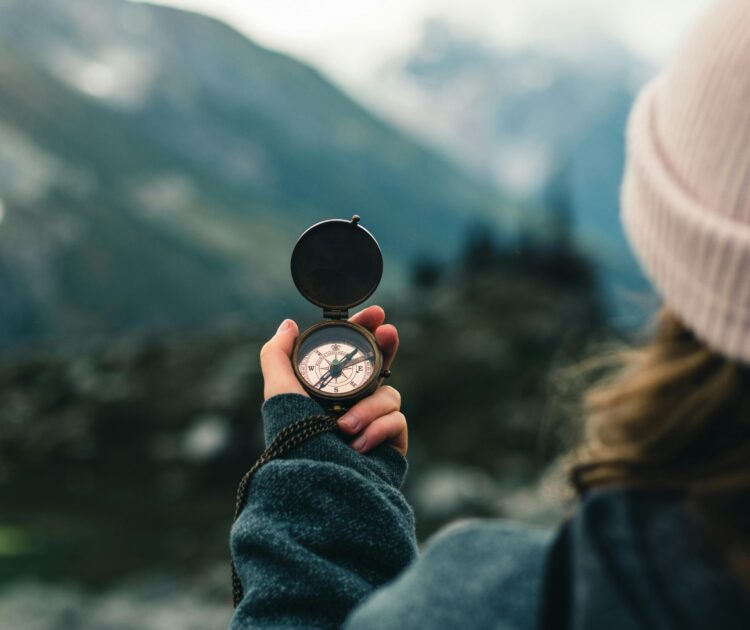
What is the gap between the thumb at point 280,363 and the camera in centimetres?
180

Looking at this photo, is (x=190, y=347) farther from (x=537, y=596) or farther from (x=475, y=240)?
(x=537, y=596)

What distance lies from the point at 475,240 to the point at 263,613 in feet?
107

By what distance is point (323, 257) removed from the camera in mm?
2062

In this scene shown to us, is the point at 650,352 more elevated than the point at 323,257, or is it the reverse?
the point at 650,352

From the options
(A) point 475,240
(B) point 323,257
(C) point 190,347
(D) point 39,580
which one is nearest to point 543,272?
(A) point 475,240

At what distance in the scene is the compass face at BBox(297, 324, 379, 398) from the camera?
1.88 metres

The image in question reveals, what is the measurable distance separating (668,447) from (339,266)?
1.13 m

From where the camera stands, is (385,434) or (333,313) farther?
(333,313)

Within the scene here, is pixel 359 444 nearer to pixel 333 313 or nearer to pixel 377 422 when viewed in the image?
pixel 377 422

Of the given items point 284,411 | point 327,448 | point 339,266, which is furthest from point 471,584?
point 339,266

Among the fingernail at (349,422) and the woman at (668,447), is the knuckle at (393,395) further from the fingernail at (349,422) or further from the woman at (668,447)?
the woman at (668,447)

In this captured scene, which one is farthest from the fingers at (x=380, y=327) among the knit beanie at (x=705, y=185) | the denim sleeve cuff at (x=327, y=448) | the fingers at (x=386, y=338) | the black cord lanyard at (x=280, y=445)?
the knit beanie at (x=705, y=185)

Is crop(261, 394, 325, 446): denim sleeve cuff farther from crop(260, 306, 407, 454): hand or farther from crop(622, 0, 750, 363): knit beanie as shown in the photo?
crop(622, 0, 750, 363): knit beanie

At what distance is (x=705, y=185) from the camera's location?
1.03 metres
